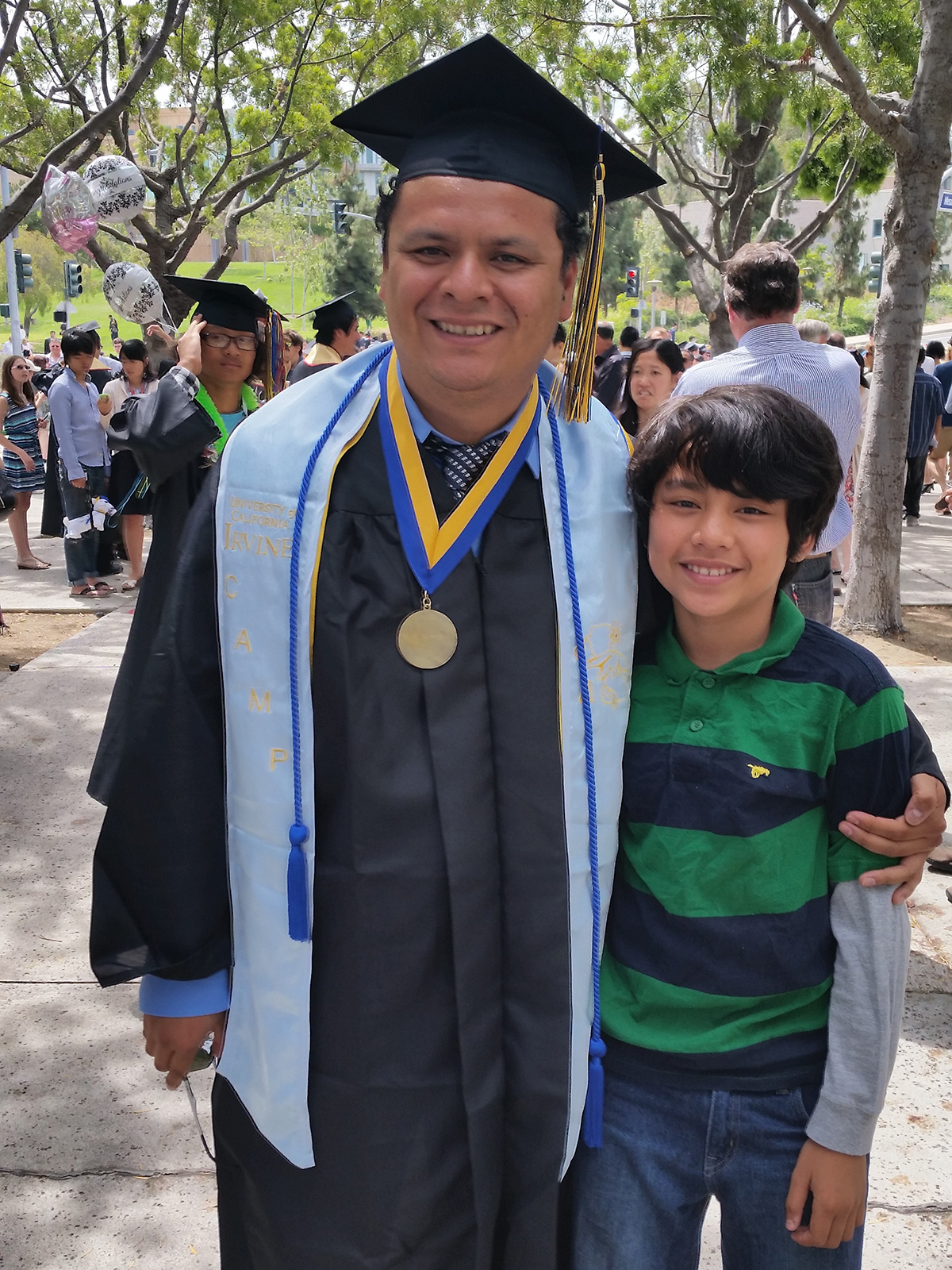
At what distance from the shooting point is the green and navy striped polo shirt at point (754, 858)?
1.51m

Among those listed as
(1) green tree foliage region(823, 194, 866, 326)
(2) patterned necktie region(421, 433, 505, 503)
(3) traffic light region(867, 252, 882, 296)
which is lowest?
(2) patterned necktie region(421, 433, 505, 503)

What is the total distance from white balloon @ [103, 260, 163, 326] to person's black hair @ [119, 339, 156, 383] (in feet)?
1.97

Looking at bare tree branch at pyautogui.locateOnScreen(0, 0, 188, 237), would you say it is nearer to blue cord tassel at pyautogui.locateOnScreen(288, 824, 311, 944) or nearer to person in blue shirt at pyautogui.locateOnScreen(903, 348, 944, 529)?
blue cord tassel at pyautogui.locateOnScreen(288, 824, 311, 944)

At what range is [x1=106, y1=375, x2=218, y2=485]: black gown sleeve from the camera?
3.77 m

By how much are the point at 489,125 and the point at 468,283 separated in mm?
282

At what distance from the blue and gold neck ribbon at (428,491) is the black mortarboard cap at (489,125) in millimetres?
300

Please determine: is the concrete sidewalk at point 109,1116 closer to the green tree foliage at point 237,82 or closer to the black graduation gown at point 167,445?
the black graduation gown at point 167,445

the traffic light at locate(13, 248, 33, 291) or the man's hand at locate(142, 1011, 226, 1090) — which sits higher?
the traffic light at locate(13, 248, 33, 291)

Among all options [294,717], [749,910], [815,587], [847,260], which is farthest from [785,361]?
[847,260]

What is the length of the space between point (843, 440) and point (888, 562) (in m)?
3.58

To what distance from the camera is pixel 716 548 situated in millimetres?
1535

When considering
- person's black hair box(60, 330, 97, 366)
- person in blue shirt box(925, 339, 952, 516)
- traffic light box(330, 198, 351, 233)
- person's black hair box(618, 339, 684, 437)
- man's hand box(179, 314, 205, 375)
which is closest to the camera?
man's hand box(179, 314, 205, 375)

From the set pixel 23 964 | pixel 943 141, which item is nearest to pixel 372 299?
pixel 943 141

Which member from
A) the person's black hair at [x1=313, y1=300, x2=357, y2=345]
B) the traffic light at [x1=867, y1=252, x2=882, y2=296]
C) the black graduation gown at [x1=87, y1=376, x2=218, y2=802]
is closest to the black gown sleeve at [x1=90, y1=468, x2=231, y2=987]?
the black graduation gown at [x1=87, y1=376, x2=218, y2=802]
